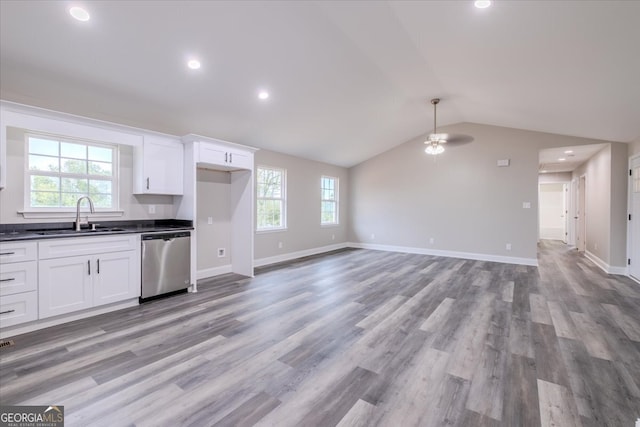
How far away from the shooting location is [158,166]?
3.92 m

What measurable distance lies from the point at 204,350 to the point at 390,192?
6.23 meters

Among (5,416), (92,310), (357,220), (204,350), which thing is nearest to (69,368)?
(5,416)

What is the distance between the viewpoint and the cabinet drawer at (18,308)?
258 centimetres

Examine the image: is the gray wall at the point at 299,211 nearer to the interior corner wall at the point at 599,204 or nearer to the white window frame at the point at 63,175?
the white window frame at the point at 63,175

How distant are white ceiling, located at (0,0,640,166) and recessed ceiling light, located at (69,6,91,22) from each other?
0.06 m

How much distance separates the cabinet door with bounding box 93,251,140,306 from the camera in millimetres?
3150

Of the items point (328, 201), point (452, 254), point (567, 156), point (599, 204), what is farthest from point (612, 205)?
point (328, 201)

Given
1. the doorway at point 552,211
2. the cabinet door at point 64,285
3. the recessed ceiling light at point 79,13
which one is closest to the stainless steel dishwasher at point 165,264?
the cabinet door at point 64,285

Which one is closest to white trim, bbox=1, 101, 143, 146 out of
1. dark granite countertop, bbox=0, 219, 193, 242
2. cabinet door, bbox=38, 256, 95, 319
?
dark granite countertop, bbox=0, 219, 193, 242

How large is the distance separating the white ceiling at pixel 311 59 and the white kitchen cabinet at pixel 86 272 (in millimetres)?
1641

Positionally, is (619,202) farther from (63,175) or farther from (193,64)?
(63,175)

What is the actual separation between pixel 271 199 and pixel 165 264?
2732 millimetres

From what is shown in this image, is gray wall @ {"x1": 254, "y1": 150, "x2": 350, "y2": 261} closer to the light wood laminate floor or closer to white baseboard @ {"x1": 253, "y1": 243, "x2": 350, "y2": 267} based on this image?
white baseboard @ {"x1": 253, "y1": 243, "x2": 350, "y2": 267}

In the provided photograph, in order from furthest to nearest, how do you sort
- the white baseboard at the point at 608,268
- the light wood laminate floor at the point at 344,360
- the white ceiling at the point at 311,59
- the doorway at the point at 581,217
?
the doorway at the point at 581,217, the white baseboard at the point at 608,268, the white ceiling at the point at 311,59, the light wood laminate floor at the point at 344,360
